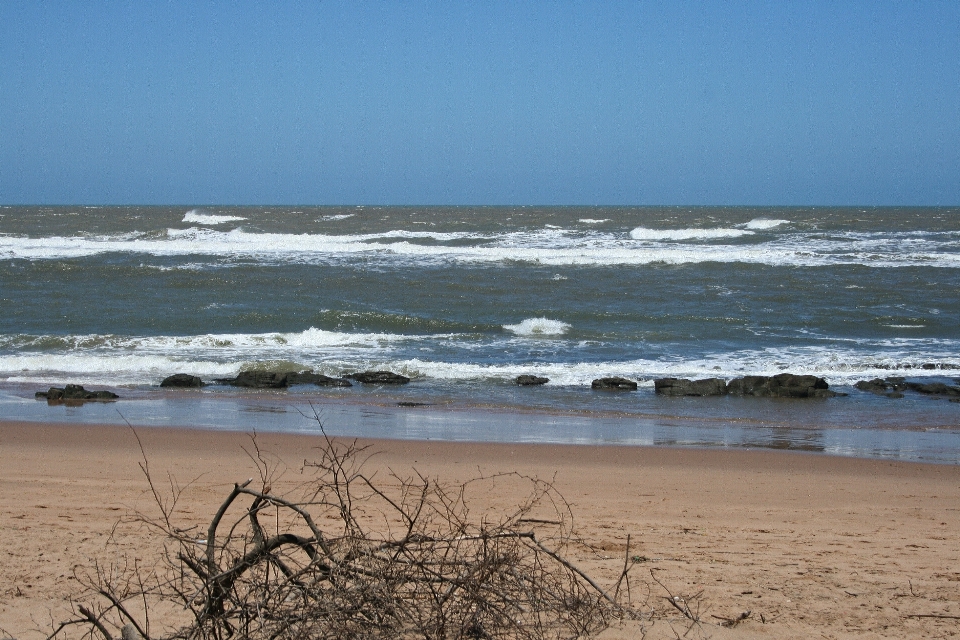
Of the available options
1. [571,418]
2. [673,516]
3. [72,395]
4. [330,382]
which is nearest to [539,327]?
[330,382]

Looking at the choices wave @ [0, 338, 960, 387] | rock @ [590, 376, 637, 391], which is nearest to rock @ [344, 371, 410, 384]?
wave @ [0, 338, 960, 387]

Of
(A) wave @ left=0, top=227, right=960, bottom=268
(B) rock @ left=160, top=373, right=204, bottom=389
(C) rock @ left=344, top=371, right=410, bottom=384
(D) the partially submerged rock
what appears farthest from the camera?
(A) wave @ left=0, top=227, right=960, bottom=268

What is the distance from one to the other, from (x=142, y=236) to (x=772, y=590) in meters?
45.3

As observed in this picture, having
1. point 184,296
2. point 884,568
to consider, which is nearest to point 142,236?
point 184,296

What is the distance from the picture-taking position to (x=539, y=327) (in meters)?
21.1

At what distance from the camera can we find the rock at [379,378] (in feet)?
50.1

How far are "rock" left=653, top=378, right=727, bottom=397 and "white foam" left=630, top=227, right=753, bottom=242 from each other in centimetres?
3244

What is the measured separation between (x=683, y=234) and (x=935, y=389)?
37.0 metres

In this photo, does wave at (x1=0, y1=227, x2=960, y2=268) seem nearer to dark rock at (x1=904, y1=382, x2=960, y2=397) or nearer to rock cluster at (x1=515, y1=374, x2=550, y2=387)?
rock cluster at (x1=515, y1=374, x2=550, y2=387)

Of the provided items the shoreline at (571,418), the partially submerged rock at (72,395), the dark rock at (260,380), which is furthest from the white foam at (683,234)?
the partially submerged rock at (72,395)

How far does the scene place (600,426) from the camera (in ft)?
38.7

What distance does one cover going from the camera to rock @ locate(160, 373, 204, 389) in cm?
1461

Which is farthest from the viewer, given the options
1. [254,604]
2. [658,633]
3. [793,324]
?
[793,324]

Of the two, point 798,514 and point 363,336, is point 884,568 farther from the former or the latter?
point 363,336
